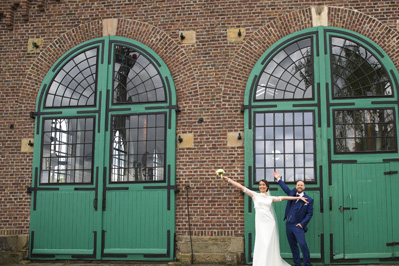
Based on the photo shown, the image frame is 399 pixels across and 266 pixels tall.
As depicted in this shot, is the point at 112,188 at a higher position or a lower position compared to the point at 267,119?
lower

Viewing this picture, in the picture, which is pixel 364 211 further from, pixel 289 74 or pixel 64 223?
pixel 64 223

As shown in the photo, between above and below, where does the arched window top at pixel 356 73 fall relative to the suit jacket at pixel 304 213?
above

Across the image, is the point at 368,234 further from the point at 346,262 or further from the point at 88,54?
the point at 88,54

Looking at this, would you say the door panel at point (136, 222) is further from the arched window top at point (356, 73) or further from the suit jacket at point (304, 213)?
the arched window top at point (356, 73)

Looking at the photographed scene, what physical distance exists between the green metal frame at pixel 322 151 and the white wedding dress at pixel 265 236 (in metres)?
1.15

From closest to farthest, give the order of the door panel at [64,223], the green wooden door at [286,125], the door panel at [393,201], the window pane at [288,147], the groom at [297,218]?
the groom at [297,218] < the door panel at [393,201] < the green wooden door at [286,125] < the window pane at [288,147] < the door panel at [64,223]

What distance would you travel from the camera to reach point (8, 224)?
34.5 feet

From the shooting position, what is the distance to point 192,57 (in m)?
10.5

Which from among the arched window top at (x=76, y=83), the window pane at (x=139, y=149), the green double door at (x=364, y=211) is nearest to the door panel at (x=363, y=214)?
the green double door at (x=364, y=211)

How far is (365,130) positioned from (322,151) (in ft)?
3.49

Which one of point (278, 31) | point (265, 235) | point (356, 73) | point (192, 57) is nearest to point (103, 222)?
point (265, 235)

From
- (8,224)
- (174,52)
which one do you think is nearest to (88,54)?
(174,52)

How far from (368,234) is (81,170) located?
6.54m

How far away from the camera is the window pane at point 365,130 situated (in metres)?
9.70
